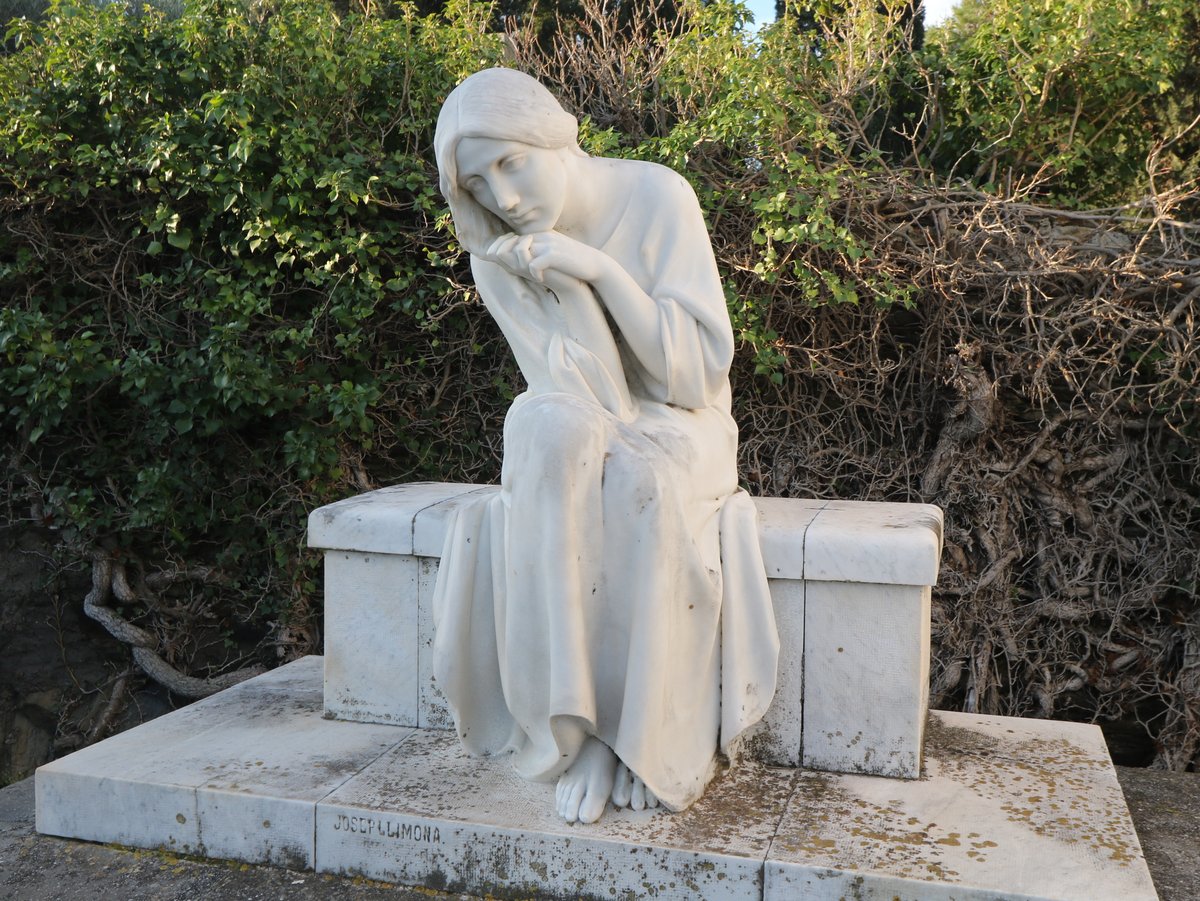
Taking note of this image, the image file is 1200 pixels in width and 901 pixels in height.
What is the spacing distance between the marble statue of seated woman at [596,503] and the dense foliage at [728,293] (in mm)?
1220

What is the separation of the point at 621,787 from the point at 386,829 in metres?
0.54

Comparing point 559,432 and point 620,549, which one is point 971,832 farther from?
point 559,432

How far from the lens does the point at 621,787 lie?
253 centimetres

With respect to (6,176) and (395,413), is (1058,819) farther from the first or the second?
(6,176)

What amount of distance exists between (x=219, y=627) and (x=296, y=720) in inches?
64.7

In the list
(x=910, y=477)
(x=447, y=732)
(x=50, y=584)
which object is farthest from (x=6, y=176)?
(x=910, y=477)

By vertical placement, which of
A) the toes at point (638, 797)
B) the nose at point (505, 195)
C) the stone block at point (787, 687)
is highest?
the nose at point (505, 195)

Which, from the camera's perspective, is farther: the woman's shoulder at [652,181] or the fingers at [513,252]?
the woman's shoulder at [652,181]

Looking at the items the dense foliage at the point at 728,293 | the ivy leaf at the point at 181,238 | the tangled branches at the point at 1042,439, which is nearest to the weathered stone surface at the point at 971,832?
the tangled branches at the point at 1042,439

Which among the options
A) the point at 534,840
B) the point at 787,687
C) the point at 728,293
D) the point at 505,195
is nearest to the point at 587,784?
the point at 534,840

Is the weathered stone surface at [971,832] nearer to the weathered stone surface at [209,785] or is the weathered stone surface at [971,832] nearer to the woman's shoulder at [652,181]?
the weathered stone surface at [209,785]

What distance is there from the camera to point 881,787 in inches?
106

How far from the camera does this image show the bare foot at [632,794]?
8.23ft

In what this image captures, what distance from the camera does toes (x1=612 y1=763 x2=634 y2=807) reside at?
2.52m
